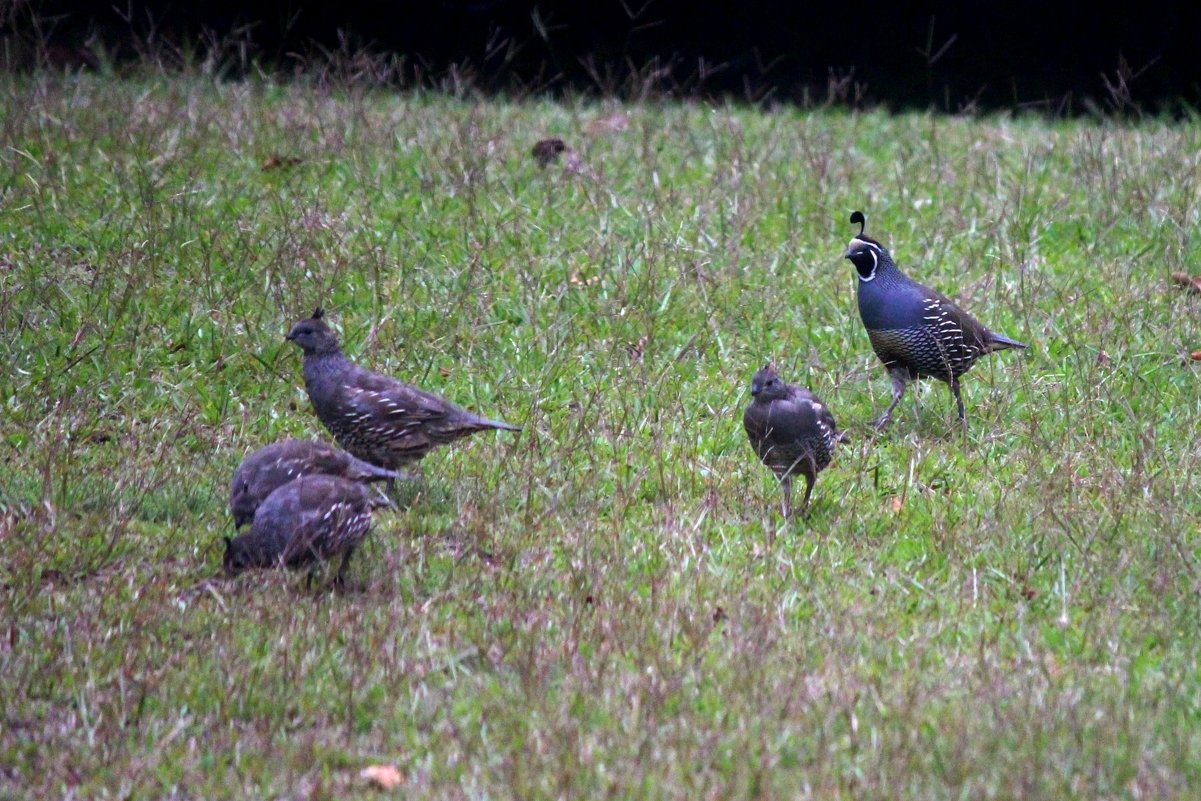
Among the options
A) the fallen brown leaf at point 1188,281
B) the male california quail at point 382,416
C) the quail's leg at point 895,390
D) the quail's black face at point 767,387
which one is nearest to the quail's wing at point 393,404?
the male california quail at point 382,416

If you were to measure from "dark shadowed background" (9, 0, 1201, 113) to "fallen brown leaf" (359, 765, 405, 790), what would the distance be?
10995 millimetres

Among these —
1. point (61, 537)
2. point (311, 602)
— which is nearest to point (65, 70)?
point (61, 537)

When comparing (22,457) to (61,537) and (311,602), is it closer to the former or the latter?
(61,537)

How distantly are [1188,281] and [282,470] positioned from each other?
217 inches

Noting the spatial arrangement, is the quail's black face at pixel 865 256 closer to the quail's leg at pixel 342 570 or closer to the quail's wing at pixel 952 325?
the quail's wing at pixel 952 325

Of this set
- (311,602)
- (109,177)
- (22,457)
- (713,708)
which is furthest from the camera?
(109,177)

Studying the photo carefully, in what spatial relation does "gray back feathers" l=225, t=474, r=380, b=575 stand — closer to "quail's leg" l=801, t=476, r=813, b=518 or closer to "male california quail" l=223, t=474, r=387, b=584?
"male california quail" l=223, t=474, r=387, b=584

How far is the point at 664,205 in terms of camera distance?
30.9 ft

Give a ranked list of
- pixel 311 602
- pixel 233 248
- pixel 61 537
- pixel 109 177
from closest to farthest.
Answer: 1. pixel 311 602
2. pixel 61 537
3. pixel 233 248
4. pixel 109 177

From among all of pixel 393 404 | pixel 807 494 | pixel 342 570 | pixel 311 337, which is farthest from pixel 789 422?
pixel 311 337

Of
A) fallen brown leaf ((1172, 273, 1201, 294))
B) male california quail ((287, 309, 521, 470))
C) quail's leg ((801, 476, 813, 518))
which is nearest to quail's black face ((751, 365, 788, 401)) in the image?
quail's leg ((801, 476, 813, 518))

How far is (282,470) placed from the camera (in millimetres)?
5594

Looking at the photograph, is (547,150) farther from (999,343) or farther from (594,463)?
(594,463)

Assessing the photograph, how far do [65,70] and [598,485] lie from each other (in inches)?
289
